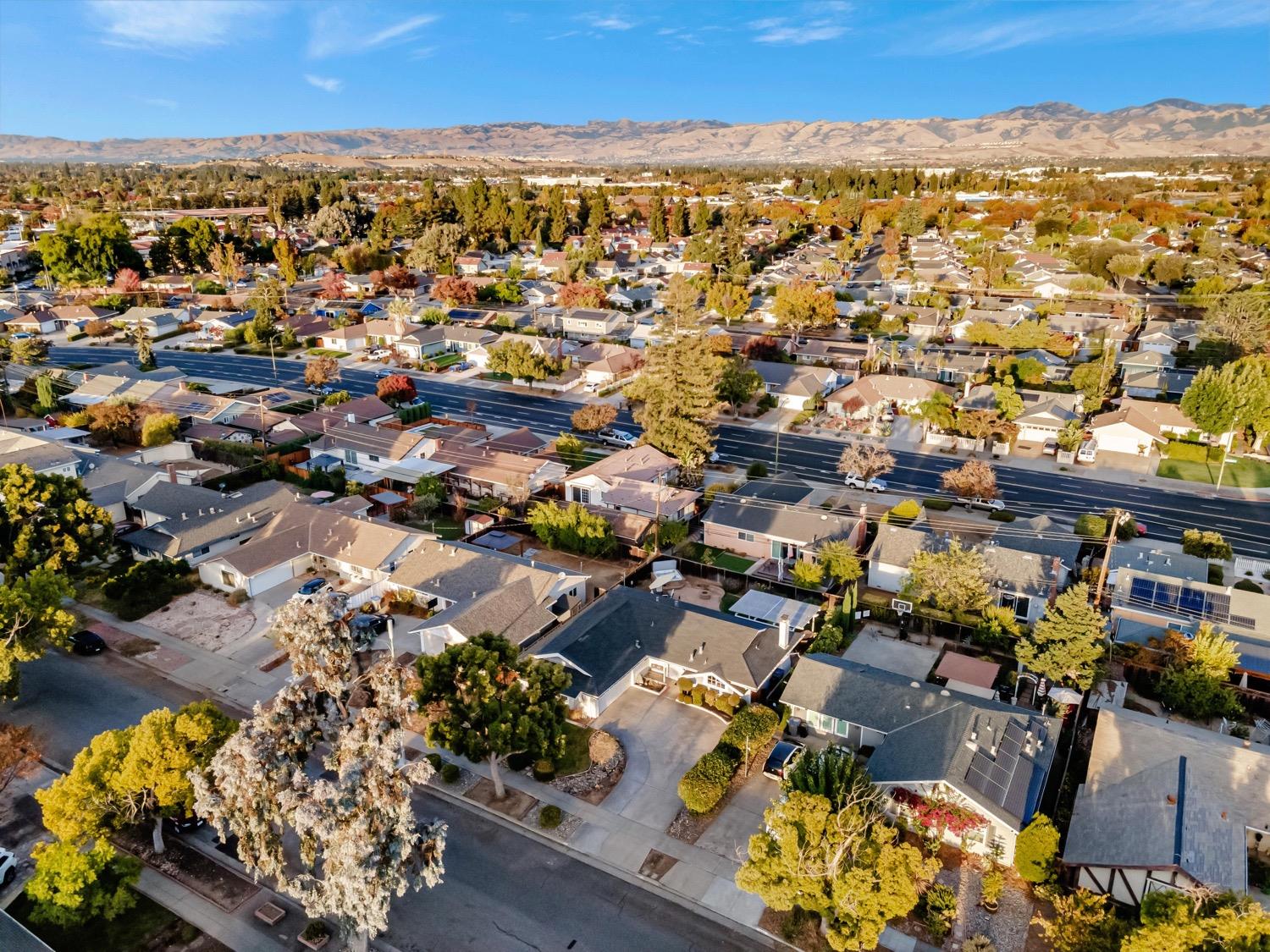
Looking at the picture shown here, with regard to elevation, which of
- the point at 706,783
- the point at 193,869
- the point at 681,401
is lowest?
the point at 193,869

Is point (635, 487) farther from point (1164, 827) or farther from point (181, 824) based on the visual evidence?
point (1164, 827)

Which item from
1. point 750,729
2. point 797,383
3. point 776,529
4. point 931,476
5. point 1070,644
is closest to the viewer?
point 750,729

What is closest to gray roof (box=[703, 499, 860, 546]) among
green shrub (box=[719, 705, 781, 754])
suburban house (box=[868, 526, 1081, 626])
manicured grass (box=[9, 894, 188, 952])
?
suburban house (box=[868, 526, 1081, 626])

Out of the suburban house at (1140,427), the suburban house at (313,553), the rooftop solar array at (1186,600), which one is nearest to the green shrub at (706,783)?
the suburban house at (313,553)

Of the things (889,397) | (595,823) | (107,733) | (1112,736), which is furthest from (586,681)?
(889,397)

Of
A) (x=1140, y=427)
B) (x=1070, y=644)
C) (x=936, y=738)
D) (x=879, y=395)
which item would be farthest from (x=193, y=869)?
(x=1140, y=427)

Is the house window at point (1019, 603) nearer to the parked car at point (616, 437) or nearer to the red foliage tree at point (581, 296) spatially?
the parked car at point (616, 437)
